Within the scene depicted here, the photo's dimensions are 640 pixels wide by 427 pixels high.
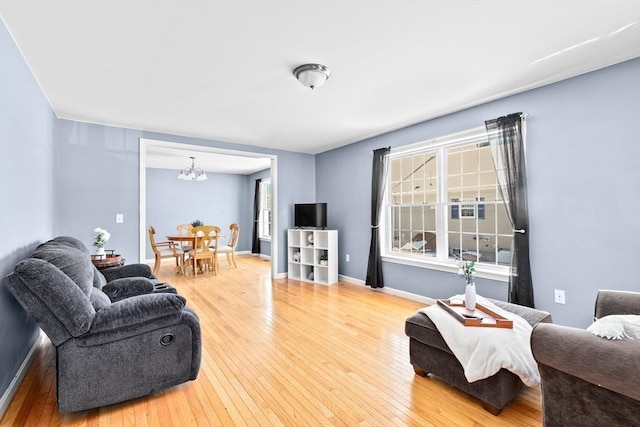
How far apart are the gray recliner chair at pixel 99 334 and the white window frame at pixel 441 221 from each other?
310 cm

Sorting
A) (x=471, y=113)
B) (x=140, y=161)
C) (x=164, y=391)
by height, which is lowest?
(x=164, y=391)

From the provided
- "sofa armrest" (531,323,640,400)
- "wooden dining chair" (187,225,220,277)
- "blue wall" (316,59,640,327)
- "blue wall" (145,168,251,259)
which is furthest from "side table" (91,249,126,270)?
"blue wall" (145,168,251,259)

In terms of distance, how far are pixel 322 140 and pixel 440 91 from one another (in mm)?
2415

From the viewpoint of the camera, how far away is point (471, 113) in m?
3.59

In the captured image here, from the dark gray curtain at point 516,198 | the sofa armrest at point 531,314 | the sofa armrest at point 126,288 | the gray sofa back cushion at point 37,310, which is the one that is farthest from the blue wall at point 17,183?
the dark gray curtain at point 516,198

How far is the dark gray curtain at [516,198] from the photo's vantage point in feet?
9.86

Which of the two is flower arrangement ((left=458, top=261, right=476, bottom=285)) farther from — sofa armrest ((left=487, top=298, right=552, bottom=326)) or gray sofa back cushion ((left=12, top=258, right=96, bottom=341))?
gray sofa back cushion ((left=12, top=258, right=96, bottom=341))

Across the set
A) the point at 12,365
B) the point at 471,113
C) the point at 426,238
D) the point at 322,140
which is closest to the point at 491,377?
the point at 426,238

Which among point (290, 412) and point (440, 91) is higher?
point (440, 91)

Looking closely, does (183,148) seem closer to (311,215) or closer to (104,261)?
(104,261)

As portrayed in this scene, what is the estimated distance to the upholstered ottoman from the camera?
181 cm

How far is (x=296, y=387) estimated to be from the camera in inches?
84.0

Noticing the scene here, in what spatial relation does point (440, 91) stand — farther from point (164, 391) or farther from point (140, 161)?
point (140, 161)

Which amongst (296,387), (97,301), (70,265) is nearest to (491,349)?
(296,387)
